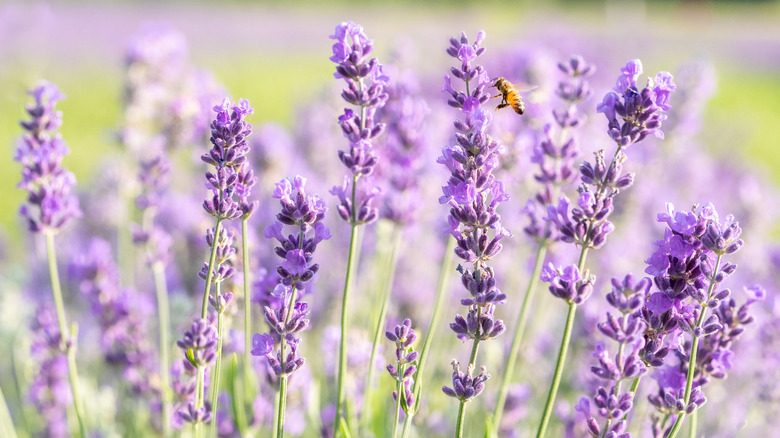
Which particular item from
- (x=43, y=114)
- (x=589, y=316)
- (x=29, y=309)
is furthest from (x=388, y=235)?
(x=29, y=309)

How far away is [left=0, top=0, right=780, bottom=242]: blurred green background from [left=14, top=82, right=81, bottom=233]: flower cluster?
1.35 m

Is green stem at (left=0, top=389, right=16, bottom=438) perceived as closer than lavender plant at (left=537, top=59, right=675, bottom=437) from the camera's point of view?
No

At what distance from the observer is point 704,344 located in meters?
1.73

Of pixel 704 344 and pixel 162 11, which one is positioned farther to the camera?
pixel 162 11

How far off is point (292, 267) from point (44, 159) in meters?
0.88

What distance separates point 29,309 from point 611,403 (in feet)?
9.38

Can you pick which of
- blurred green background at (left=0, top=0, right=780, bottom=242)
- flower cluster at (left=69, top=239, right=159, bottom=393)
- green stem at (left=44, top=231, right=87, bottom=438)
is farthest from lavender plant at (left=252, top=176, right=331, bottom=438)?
blurred green background at (left=0, top=0, right=780, bottom=242)

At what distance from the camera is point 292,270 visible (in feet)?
4.99

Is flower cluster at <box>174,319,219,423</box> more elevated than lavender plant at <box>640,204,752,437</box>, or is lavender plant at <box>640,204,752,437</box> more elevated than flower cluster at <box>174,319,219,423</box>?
lavender plant at <box>640,204,752,437</box>

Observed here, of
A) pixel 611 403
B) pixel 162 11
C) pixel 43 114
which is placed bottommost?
pixel 611 403

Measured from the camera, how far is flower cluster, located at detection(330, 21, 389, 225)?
1576mm

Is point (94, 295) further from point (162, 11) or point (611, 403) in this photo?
point (162, 11)

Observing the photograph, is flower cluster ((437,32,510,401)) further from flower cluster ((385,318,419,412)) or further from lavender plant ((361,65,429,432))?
lavender plant ((361,65,429,432))

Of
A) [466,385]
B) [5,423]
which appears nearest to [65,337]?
[5,423]
